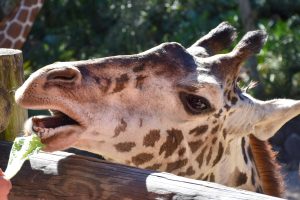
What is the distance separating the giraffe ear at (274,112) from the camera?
3070mm

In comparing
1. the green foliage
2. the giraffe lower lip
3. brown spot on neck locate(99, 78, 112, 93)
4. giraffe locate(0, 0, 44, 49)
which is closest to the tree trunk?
the green foliage

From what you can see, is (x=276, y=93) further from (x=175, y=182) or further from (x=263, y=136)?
(x=175, y=182)

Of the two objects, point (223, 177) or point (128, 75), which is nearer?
point (128, 75)

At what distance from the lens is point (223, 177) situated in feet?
10.2

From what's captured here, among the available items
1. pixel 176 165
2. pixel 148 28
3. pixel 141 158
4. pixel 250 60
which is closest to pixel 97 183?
pixel 141 158

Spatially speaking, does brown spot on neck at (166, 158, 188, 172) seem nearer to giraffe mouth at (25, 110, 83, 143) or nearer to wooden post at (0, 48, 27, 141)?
giraffe mouth at (25, 110, 83, 143)

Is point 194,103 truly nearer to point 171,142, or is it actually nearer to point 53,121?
point 171,142

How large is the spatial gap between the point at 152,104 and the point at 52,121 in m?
0.45

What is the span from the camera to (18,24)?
9.15m

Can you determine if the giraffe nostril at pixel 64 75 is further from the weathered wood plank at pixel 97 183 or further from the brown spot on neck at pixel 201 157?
the brown spot on neck at pixel 201 157

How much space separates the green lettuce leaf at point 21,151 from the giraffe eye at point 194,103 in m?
0.66

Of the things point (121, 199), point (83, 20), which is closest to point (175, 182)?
point (121, 199)

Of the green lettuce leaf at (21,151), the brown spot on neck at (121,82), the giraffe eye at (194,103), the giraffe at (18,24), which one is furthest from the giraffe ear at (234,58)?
the giraffe at (18,24)

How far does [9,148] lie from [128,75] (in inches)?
21.5
